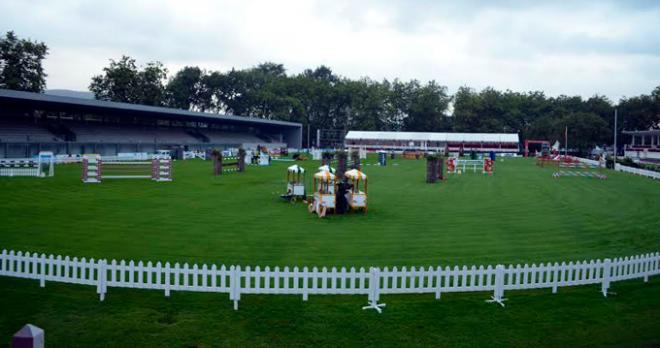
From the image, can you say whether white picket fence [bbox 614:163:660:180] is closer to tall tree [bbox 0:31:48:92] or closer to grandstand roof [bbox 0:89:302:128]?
grandstand roof [bbox 0:89:302:128]

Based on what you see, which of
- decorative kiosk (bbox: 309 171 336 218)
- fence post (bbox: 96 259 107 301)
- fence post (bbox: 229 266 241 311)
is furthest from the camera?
decorative kiosk (bbox: 309 171 336 218)

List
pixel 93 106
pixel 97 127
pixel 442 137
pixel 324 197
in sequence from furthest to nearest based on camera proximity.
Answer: pixel 442 137, pixel 97 127, pixel 93 106, pixel 324 197

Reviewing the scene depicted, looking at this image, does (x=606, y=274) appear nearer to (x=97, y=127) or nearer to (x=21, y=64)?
(x=97, y=127)

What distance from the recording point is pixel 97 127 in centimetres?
6197

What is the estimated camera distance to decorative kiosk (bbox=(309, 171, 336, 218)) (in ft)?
65.5

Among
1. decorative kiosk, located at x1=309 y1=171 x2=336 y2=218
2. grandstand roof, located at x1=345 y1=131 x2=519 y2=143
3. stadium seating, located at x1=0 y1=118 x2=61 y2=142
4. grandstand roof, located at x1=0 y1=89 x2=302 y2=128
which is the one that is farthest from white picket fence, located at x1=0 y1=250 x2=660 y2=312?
grandstand roof, located at x1=345 y1=131 x2=519 y2=143

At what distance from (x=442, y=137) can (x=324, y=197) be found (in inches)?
3275

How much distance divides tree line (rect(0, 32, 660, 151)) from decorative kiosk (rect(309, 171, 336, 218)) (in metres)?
77.2

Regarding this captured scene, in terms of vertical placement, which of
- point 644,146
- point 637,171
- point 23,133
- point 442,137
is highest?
point 442,137

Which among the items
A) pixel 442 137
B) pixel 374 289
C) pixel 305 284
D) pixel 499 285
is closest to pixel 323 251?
pixel 305 284

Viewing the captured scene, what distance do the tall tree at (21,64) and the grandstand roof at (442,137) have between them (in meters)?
54.2

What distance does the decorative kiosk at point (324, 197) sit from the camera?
20.0 meters

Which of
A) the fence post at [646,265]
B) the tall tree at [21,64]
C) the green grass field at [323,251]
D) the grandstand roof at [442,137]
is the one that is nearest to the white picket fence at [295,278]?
the green grass field at [323,251]

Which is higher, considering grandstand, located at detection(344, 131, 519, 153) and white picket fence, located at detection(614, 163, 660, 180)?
grandstand, located at detection(344, 131, 519, 153)
